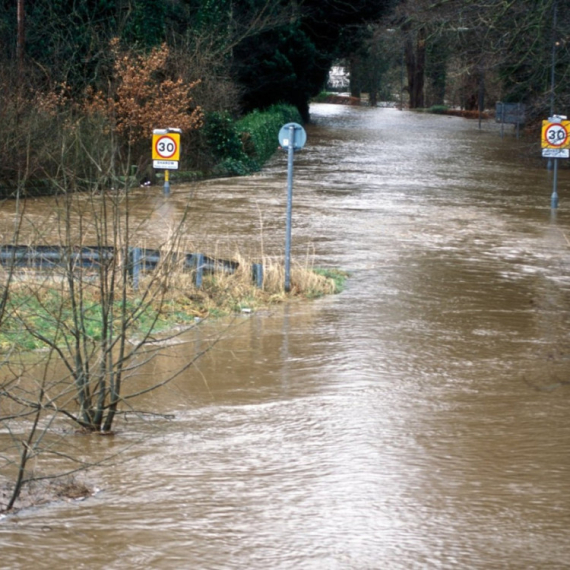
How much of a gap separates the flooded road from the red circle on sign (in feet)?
18.1

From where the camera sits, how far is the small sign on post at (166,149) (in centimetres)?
2439

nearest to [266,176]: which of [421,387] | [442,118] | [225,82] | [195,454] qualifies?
[225,82]

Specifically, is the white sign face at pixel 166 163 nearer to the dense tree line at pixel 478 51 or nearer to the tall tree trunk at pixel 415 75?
the dense tree line at pixel 478 51

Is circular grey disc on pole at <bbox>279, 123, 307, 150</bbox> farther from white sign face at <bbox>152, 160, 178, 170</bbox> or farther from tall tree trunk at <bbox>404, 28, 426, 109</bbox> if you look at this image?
tall tree trunk at <bbox>404, 28, 426, 109</bbox>

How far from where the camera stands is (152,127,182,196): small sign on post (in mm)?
24391

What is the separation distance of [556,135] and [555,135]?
0.02 m

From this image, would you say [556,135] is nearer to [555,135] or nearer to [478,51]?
[555,135]

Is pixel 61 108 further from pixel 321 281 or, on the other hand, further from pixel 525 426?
pixel 525 426

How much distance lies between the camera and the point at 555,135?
25.2 metres

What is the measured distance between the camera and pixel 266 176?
33.1 meters

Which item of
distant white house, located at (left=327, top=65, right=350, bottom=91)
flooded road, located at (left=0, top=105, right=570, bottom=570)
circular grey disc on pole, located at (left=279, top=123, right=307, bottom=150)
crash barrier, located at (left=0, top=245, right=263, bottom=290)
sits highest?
distant white house, located at (left=327, top=65, right=350, bottom=91)

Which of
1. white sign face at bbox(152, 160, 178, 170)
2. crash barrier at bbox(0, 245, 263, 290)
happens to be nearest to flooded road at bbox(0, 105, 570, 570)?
crash barrier at bbox(0, 245, 263, 290)

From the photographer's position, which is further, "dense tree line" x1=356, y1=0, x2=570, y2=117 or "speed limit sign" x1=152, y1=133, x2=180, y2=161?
"speed limit sign" x1=152, y1=133, x2=180, y2=161

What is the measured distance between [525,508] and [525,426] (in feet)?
6.83
